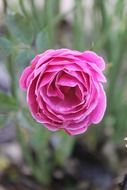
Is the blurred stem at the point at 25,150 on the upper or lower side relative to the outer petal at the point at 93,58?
lower

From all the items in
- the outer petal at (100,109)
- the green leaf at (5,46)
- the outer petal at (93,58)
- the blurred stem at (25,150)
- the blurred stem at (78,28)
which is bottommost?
the blurred stem at (25,150)

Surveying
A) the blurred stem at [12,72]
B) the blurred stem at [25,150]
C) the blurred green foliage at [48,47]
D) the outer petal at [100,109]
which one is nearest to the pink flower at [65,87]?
the outer petal at [100,109]

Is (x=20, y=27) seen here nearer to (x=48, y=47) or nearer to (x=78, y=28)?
(x=48, y=47)

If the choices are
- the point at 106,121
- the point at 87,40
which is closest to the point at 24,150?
the point at 106,121

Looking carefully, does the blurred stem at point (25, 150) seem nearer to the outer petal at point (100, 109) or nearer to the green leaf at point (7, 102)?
the green leaf at point (7, 102)

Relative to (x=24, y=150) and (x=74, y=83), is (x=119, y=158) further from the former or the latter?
(x=74, y=83)

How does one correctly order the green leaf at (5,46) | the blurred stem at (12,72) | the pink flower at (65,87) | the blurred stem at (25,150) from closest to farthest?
the pink flower at (65,87)
the green leaf at (5,46)
the blurred stem at (12,72)
the blurred stem at (25,150)

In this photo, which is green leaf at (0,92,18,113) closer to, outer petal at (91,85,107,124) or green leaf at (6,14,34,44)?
green leaf at (6,14,34,44)
